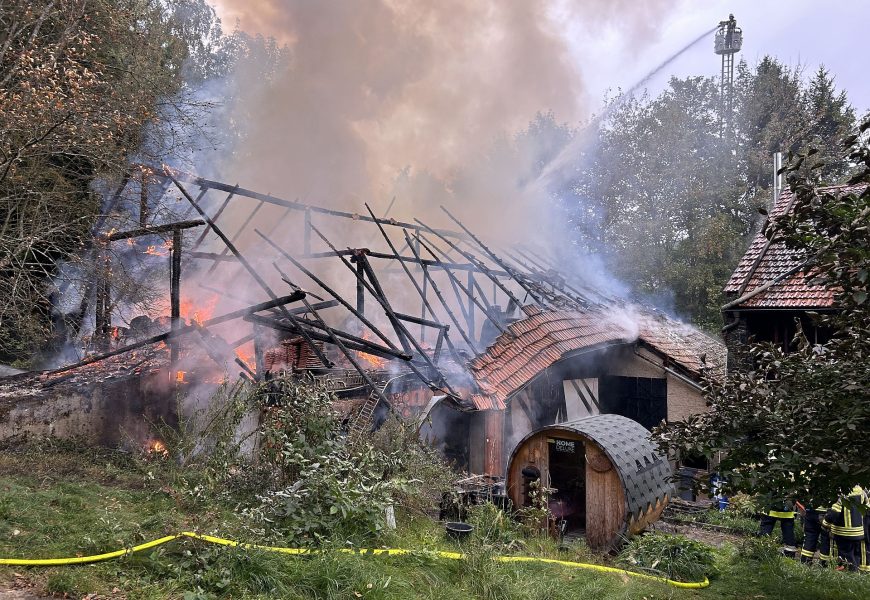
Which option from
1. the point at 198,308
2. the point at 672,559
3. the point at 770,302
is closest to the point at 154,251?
the point at 198,308

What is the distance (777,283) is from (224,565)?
12.6 metres

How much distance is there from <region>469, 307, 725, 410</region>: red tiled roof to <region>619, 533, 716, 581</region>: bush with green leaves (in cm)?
344

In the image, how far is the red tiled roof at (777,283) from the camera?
1208cm

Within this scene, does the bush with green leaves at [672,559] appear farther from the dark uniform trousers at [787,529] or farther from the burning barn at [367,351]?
the burning barn at [367,351]

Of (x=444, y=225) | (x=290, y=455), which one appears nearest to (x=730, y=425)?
(x=290, y=455)

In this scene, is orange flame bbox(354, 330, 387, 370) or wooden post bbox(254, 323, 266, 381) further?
orange flame bbox(354, 330, 387, 370)

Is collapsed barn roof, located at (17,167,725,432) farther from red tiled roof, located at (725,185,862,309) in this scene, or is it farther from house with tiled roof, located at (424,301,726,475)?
red tiled roof, located at (725,185,862,309)

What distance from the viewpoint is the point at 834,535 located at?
25.5 feet

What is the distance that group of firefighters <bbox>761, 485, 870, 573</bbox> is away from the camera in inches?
298

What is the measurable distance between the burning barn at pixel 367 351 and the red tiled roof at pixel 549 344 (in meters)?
0.04

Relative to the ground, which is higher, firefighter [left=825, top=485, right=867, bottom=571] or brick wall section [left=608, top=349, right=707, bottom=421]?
brick wall section [left=608, top=349, right=707, bottom=421]

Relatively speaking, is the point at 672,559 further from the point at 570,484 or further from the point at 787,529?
the point at 570,484

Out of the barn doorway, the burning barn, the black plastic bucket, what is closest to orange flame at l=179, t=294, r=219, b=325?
the burning barn

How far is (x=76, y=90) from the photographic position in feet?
27.6
